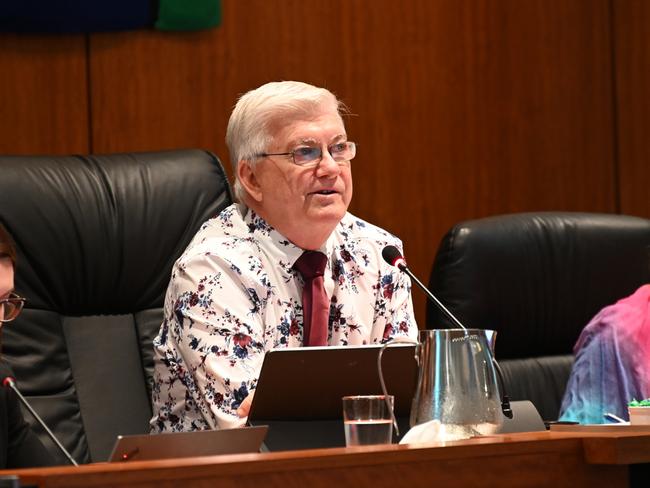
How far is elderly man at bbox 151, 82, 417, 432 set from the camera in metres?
2.19

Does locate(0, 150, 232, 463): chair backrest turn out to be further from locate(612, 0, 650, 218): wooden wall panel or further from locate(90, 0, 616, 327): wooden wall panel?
locate(612, 0, 650, 218): wooden wall panel

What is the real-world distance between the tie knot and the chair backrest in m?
0.25

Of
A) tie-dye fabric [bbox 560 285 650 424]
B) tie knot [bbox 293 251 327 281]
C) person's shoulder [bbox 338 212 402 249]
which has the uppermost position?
person's shoulder [bbox 338 212 402 249]

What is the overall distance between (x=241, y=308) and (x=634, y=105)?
2055mm

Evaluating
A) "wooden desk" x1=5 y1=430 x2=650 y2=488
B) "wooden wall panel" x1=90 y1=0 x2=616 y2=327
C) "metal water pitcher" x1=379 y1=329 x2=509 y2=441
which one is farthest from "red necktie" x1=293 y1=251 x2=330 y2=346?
"wooden wall panel" x1=90 y1=0 x2=616 y2=327

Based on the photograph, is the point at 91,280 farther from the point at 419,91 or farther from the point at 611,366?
the point at 419,91

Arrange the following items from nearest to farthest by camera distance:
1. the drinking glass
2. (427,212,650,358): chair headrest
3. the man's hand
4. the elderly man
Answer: the drinking glass < the man's hand < the elderly man < (427,212,650,358): chair headrest

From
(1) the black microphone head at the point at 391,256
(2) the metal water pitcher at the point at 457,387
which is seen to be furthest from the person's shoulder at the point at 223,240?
(2) the metal water pitcher at the point at 457,387

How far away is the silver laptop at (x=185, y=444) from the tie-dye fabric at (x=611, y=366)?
1.35m

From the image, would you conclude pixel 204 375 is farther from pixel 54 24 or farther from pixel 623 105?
pixel 623 105

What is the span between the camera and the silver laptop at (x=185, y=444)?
4.45ft

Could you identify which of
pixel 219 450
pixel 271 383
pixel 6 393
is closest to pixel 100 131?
pixel 6 393

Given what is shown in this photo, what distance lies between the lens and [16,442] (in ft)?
6.06

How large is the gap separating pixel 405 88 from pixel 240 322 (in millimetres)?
1588
